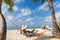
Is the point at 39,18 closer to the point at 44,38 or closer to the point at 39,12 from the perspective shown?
the point at 39,12

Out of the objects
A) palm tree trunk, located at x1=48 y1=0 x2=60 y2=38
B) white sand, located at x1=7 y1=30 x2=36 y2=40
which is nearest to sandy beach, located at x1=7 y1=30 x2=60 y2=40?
white sand, located at x1=7 y1=30 x2=36 y2=40

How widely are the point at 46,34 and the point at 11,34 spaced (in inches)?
50.5

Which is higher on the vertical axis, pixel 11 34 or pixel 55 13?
pixel 55 13

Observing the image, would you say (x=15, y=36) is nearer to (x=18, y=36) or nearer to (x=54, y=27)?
(x=18, y=36)

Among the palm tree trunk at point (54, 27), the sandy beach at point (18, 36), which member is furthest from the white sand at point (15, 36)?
the palm tree trunk at point (54, 27)

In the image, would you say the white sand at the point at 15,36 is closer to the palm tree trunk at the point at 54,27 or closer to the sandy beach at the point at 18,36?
the sandy beach at the point at 18,36

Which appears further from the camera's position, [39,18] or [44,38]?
[39,18]

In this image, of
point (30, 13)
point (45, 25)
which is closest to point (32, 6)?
point (30, 13)

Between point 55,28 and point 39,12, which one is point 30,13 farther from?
point 55,28

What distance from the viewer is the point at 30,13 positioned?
19.1ft

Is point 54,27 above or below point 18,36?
above

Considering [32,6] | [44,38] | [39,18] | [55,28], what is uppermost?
[32,6]

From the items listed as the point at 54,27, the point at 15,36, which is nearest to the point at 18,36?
the point at 15,36

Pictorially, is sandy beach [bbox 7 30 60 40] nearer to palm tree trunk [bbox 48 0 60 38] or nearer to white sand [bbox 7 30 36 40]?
white sand [bbox 7 30 36 40]
